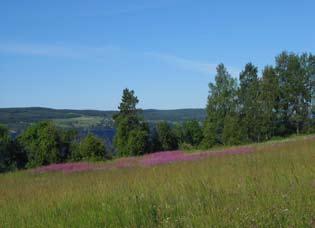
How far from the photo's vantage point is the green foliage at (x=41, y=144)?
42.8 m

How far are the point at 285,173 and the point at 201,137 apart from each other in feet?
167

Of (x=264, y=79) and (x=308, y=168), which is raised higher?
(x=264, y=79)

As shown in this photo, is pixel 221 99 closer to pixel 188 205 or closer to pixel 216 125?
pixel 216 125

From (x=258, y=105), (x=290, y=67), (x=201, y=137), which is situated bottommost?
(x=201, y=137)

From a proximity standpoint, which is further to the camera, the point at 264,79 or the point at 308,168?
the point at 264,79

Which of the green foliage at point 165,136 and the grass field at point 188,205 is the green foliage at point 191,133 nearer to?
the green foliage at point 165,136

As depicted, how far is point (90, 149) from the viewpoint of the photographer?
43.6 m

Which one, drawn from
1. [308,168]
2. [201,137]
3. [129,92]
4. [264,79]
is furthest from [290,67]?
[308,168]

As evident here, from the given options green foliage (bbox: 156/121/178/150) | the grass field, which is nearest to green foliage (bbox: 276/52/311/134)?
green foliage (bbox: 156/121/178/150)

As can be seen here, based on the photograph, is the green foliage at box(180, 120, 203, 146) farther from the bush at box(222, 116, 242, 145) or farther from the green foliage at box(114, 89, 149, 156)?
the green foliage at box(114, 89, 149, 156)

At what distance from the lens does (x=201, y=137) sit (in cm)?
5941

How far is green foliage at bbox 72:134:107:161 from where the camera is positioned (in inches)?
1714

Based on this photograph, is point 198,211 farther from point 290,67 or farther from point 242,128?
point 290,67

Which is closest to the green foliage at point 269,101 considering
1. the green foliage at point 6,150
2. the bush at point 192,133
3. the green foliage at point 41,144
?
Answer: the bush at point 192,133
